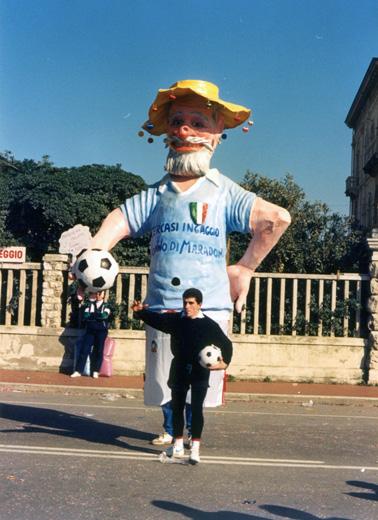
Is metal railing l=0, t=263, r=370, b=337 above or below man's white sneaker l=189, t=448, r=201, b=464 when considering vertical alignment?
above

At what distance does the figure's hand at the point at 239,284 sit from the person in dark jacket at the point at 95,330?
19.5ft

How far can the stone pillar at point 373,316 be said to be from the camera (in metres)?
12.3

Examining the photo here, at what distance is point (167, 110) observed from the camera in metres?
6.41

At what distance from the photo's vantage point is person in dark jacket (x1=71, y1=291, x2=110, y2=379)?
12.1 m

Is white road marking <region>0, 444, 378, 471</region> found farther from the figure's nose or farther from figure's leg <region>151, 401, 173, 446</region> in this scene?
the figure's nose

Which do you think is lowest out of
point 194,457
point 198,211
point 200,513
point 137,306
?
point 200,513

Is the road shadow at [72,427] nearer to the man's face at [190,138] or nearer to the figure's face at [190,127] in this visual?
the man's face at [190,138]

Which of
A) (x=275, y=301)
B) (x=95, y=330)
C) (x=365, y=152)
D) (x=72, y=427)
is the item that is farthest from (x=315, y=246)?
(x=365, y=152)

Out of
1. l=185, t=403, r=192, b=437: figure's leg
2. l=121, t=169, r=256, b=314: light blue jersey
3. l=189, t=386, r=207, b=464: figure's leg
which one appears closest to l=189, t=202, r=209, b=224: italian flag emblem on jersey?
l=121, t=169, r=256, b=314: light blue jersey

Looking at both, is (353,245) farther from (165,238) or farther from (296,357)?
(165,238)

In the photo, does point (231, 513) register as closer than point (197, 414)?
Yes

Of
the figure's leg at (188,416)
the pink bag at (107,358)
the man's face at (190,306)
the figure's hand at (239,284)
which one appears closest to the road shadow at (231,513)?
the man's face at (190,306)

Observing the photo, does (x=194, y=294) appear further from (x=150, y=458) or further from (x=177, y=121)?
(x=177, y=121)

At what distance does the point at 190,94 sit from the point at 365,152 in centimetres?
3774
